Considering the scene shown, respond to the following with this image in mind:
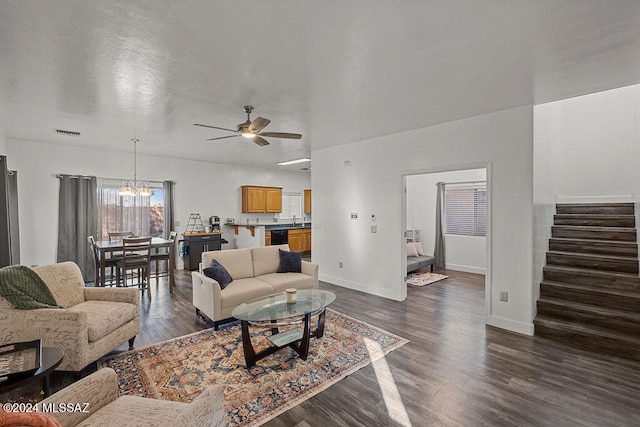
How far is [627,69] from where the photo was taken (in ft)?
8.32

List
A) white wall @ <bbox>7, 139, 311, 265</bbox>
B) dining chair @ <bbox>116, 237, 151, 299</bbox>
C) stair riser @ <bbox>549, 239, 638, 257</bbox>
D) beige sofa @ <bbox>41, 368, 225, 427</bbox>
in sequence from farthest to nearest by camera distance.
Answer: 1. white wall @ <bbox>7, 139, 311, 265</bbox>
2. dining chair @ <bbox>116, 237, 151, 299</bbox>
3. stair riser @ <bbox>549, 239, 638, 257</bbox>
4. beige sofa @ <bbox>41, 368, 225, 427</bbox>

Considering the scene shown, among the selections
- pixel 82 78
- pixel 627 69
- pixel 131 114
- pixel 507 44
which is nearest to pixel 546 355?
pixel 627 69

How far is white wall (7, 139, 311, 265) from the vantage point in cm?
529

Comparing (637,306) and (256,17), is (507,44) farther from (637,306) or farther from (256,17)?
(637,306)

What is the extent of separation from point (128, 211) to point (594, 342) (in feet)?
26.5

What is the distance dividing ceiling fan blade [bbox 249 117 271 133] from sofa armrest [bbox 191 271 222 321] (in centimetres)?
186

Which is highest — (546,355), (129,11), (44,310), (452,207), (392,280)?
(129,11)

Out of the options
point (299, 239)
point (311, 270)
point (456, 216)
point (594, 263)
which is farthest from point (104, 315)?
point (456, 216)

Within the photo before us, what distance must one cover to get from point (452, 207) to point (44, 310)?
7259mm

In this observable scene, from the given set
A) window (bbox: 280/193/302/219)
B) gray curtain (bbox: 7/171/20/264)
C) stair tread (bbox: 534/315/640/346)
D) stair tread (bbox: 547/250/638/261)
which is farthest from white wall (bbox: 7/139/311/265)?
stair tread (bbox: 547/250/638/261)

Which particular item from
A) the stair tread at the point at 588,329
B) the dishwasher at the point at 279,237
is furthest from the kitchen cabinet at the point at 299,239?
the stair tread at the point at 588,329

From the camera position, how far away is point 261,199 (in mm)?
8531

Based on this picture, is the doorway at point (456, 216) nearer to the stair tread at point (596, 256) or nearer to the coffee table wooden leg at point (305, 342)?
the stair tread at point (596, 256)

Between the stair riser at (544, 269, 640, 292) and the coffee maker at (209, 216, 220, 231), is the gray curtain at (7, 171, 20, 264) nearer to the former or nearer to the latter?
the coffee maker at (209, 216, 220, 231)
